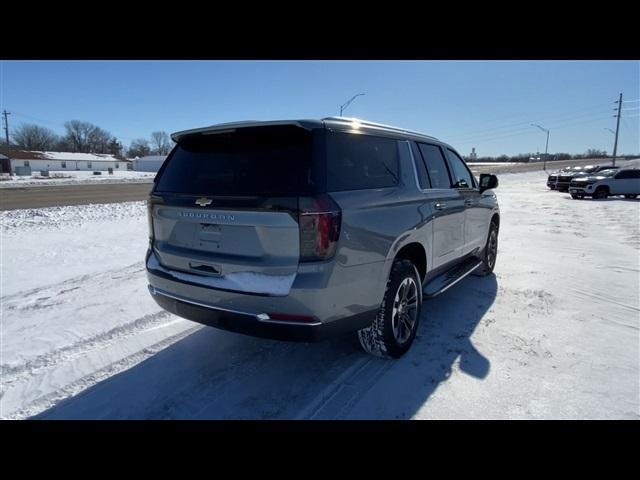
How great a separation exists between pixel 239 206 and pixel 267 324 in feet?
2.69

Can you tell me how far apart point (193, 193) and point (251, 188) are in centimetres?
56

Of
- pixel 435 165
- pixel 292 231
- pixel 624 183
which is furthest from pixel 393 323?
pixel 624 183

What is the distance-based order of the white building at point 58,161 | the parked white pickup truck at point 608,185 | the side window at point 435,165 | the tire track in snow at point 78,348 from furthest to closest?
the white building at point 58,161 < the parked white pickup truck at point 608,185 < the side window at point 435,165 < the tire track in snow at point 78,348

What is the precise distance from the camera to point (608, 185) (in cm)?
2088

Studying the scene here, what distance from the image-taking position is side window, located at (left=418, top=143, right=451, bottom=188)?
13.1 feet

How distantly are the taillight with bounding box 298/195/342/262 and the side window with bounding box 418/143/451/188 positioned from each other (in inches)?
73.5

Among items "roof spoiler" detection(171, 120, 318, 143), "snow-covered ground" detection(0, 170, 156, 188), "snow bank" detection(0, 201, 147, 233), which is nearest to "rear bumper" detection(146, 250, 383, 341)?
"roof spoiler" detection(171, 120, 318, 143)

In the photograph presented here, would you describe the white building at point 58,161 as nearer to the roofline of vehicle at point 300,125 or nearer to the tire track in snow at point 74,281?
the tire track in snow at point 74,281

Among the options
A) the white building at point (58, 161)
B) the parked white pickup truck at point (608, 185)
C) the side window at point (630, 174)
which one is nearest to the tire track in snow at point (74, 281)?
the parked white pickup truck at point (608, 185)

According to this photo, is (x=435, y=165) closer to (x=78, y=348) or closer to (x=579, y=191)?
(x=78, y=348)

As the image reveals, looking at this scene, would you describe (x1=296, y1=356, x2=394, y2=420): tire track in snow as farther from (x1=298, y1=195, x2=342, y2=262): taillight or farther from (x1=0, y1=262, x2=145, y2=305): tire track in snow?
(x1=0, y1=262, x2=145, y2=305): tire track in snow

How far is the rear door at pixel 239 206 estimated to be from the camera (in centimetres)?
248
